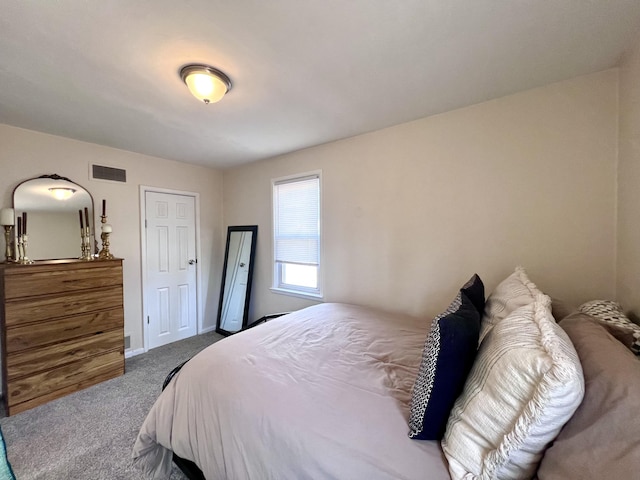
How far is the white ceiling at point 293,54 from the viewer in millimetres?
1192

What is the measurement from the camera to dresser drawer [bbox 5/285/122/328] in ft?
6.97

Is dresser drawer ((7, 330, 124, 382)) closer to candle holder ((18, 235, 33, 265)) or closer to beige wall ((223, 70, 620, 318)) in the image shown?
candle holder ((18, 235, 33, 265))

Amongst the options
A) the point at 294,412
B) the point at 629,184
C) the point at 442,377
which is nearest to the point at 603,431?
the point at 442,377

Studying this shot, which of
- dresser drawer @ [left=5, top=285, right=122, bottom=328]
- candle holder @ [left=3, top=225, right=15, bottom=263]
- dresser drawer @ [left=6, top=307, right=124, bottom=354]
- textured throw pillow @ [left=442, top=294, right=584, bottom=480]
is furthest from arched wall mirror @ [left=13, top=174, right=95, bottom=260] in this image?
textured throw pillow @ [left=442, top=294, right=584, bottom=480]

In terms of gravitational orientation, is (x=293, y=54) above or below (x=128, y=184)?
above

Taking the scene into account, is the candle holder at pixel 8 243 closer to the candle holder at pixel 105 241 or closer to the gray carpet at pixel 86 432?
the candle holder at pixel 105 241

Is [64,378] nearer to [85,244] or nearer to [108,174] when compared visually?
[85,244]

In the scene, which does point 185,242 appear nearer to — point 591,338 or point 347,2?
point 347,2

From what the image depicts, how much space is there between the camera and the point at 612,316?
47.9 inches

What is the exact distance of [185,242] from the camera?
3.71 meters

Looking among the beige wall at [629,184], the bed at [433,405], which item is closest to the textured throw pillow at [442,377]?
the bed at [433,405]

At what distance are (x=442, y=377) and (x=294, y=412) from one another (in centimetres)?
58

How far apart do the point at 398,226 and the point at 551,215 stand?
1.09 m

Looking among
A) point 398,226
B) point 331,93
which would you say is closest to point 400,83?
point 331,93
